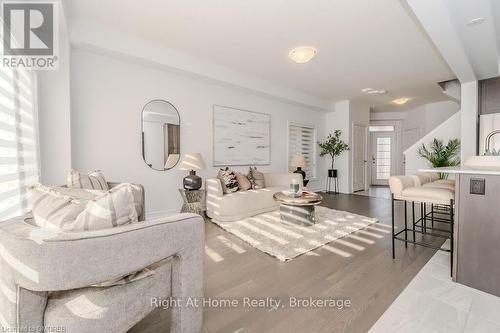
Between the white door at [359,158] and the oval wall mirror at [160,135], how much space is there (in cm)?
500

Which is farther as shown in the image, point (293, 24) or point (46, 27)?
point (293, 24)

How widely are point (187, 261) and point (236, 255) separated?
1.32 m

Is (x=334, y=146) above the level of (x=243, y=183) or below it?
above

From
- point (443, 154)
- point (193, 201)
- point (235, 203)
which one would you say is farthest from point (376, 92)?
point (193, 201)

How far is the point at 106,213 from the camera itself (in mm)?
980

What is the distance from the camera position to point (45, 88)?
2561mm

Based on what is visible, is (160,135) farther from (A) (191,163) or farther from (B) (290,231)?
(B) (290,231)

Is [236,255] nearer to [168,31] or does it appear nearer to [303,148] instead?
[168,31]

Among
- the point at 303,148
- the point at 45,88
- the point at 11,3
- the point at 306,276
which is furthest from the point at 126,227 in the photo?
the point at 303,148

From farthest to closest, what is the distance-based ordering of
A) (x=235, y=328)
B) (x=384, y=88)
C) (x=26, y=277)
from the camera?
(x=384, y=88) < (x=235, y=328) < (x=26, y=277)

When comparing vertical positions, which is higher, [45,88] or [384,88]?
[384,88]

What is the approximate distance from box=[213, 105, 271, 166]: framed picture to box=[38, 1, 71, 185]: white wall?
7.37 feet

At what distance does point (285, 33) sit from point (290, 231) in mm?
2627

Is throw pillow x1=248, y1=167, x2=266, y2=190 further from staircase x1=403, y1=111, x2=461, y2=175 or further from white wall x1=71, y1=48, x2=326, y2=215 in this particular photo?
staircase x1=403, y1=111, x2=461, y2=175
